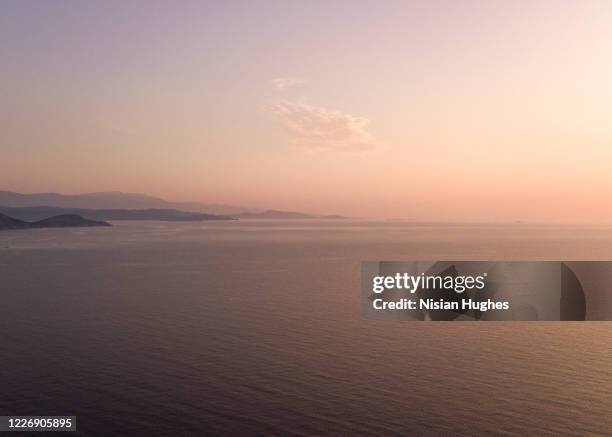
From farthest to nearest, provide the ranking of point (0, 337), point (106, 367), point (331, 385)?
point (0, 337)
point (106, 367)
point (331, 385)

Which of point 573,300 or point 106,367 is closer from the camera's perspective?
point 106,367

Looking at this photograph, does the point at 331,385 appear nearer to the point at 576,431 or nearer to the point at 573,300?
the point at 576,431

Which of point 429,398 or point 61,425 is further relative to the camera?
point 429,398

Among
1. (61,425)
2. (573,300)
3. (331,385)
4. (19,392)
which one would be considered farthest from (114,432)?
(573,300)

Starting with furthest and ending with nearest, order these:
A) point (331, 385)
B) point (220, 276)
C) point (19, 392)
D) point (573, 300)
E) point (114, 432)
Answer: point (220, 276)
point (573, 300)
point (331, 385)
point (19, 392)
point (114, 432)

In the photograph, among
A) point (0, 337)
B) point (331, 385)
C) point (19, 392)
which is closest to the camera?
point (19, 392)

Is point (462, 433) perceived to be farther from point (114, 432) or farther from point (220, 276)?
point (220, 276)

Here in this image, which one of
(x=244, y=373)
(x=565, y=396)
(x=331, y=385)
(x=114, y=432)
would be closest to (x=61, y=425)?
(x=114, y=432)

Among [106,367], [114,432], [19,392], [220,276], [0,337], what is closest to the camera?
[114,432]
